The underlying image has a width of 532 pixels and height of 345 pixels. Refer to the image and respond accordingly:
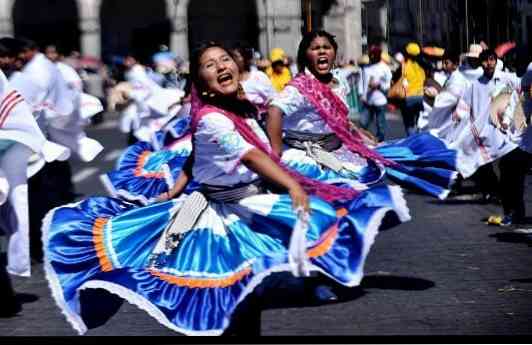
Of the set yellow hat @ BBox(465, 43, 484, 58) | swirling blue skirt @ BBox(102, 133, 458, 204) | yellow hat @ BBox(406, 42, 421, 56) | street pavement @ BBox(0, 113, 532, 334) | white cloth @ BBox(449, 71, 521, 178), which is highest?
yellow hat @ BBox(406, 42, 421, 56)

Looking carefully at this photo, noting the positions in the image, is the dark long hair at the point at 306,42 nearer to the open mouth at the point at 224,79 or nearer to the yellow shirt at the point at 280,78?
the open mouth at the point at 224,79

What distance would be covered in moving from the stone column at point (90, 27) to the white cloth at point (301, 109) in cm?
3118

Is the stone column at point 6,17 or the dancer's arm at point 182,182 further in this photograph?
the stone column at point 6,17

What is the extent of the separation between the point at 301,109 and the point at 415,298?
1.37 m

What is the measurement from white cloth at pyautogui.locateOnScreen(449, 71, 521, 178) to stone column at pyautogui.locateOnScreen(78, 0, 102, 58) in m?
26.3

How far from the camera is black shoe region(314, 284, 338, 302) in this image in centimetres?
958

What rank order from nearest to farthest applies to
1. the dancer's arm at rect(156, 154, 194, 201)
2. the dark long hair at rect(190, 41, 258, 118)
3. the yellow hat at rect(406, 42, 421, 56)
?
1. the dark long hair at rect(190, 41, 258, 118)
2. the dancer's arm at rect(156, 154, 194, 201)
3. the yellow hat at rect(406, 42, 421, 56)

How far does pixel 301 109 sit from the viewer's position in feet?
31.9

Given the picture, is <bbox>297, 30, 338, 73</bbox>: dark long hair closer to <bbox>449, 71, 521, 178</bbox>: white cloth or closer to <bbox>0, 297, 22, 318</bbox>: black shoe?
<bbox>0, 297, 22, 318</bbox>: black shoe

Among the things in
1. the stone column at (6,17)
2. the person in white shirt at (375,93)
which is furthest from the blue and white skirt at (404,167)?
the stone column at (6,17)

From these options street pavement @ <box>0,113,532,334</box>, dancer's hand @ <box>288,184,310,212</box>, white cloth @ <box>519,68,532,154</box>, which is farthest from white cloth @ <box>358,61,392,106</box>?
dancer's hand @ <box>288,184,310,212</box>

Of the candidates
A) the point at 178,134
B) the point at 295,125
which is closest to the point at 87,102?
the point at 178,134

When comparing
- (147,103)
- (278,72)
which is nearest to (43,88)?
(147,103)

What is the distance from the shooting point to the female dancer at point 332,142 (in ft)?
31.1
